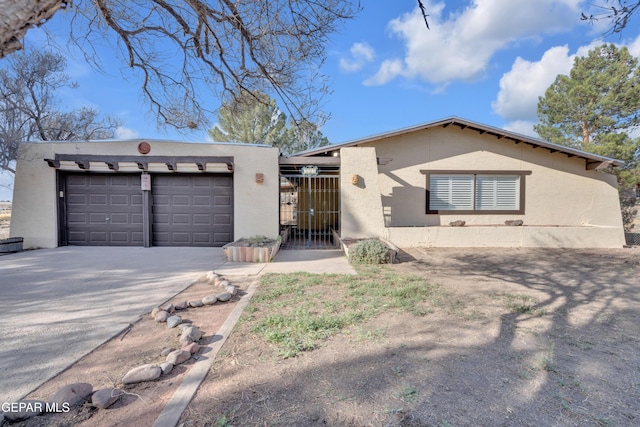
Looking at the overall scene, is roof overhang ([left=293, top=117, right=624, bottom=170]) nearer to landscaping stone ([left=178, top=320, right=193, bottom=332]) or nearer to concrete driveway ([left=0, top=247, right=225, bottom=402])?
concrete driveway ([left=0, top=247, right=225, bottom=402])

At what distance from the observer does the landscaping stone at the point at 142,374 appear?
7.53 ft

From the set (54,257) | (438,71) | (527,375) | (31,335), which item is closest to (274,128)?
(438,71)

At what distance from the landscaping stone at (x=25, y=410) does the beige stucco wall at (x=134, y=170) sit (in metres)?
7.19

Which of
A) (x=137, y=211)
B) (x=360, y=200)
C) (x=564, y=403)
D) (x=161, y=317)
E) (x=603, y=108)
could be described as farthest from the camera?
(x=603, y=108)

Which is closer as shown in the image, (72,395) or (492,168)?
(72,395)

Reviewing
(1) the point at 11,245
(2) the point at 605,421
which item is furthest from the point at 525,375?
(1) the point at 11,245

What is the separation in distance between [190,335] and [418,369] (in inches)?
83.9

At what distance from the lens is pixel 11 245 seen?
836 centimetres

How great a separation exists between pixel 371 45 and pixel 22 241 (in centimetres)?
1075

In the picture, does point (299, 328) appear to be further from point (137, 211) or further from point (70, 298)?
point (137, 211)

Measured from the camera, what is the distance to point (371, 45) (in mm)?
6363

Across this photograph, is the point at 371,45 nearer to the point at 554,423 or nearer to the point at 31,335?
the point at 554,423

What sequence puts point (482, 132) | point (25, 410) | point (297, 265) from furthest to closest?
1. point (482, 132)
2. point (297, 265)
3. point (25, 410)

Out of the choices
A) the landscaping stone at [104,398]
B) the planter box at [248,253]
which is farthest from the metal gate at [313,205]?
the landscaping stone at [104,398]
